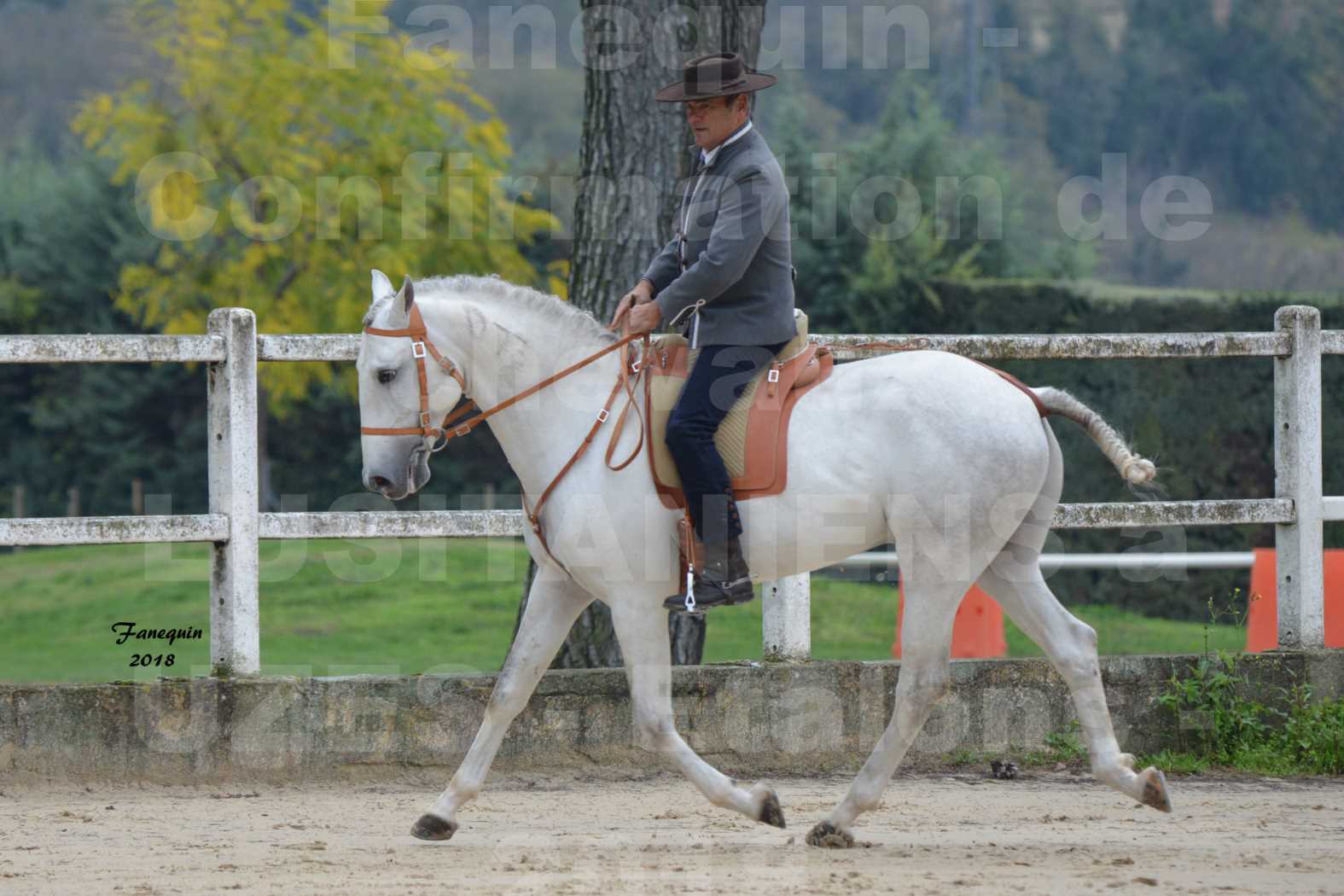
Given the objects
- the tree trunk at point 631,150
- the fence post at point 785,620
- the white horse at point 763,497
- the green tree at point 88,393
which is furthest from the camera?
the green tree at point 88,393

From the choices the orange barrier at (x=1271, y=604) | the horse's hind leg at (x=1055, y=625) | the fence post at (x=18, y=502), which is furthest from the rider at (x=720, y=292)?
the fence post at (x=18, y=502)

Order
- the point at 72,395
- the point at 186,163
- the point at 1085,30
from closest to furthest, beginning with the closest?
the point at 186,163, the point at 72,395, the point at 1085,30

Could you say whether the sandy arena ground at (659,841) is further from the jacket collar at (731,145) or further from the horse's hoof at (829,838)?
the jacket collar at (731,145)

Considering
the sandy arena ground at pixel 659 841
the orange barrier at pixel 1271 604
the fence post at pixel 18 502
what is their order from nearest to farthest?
the sandy arena ground at pixel 659 841
the orange barrier at pixel 1271 604
the fence post at pixel 18 502

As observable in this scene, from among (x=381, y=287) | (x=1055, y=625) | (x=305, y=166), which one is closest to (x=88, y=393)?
(x=305, y=166)

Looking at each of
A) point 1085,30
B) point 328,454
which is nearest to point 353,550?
point 328,454

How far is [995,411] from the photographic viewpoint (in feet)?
→ 19.8

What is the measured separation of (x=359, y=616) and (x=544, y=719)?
894 centimetres

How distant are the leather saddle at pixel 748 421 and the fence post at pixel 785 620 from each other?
69.8 inches

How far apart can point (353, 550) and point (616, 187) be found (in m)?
11.3

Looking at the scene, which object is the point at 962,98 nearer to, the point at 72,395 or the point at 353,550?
the point at 72,395

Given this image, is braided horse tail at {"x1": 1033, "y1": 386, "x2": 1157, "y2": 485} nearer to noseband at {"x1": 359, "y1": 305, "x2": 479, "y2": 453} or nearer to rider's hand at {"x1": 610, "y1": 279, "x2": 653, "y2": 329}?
rider's hand at {"x1": 610, "y1": 279, "x2": 653, "y2": 329}

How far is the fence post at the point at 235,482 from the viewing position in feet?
23.6

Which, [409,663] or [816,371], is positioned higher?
[816,371]
